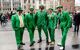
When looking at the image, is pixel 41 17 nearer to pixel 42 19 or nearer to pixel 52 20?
pixel 42 19

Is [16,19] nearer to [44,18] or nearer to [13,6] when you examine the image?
[44,18]

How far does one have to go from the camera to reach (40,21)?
45.7 feet

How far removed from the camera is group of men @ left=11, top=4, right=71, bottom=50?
12.0 m

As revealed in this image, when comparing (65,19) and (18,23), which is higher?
(65,19)

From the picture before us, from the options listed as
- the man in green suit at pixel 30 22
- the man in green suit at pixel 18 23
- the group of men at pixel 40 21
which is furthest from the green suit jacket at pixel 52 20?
the man in green suit at pixel 18 23

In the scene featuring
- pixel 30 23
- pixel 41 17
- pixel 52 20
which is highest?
pixel 41 17

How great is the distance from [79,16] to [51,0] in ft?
261

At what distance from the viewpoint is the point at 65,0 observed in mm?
40656

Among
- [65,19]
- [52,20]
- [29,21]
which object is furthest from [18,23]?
[65,19]

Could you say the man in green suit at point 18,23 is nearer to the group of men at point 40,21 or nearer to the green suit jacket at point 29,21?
the group of men at point 40,21

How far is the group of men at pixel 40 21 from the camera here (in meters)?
12.0

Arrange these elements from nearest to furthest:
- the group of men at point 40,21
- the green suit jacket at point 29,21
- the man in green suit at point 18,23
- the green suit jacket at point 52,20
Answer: the group of men at point 40,21 → the man in green suit at point 18,23 → the green suit jacket at point 29,21 → the green suit jacket at point 52,20

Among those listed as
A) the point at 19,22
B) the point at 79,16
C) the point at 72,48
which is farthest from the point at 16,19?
the point at 79,16

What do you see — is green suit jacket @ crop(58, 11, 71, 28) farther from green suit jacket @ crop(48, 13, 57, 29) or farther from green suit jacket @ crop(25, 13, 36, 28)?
green suit jacket @ crop(25, 13, 36, 28)
